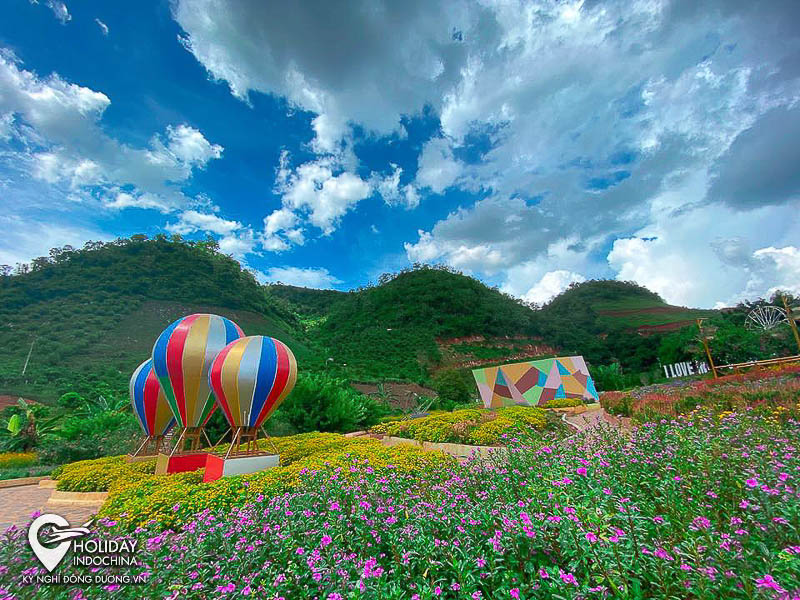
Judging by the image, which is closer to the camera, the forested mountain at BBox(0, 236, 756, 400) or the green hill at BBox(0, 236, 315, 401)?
the green hill at BBox(0, 236, 315, 401)

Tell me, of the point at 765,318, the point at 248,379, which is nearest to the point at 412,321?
the point at 765,318

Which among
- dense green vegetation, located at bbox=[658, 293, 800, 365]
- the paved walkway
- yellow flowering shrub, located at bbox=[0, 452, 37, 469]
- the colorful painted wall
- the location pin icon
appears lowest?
the paved walkway

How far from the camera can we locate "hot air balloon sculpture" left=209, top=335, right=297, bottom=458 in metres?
7.30

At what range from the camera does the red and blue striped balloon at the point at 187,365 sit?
8.05 meters

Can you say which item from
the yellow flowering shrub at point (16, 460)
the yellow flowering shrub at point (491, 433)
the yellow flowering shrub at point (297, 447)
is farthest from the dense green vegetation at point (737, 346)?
the yellow flowering shrub at point (16, 460)

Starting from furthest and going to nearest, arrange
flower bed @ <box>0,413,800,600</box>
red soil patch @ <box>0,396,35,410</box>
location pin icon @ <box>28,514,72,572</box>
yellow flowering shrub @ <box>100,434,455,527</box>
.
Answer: red soil patch @ <box>0,396,35,410</box>, yellow flowering shrub @ <box>100,434,455,527</box>, location pin icon @ <box>28,514,72,572</box>, flower bed @ <box>0,413,800,600</box>

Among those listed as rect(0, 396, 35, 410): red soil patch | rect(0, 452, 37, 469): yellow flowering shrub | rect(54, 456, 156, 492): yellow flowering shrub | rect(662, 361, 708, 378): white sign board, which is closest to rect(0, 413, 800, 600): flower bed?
rect(54, 456, 156, 492): yellow flowering shrub

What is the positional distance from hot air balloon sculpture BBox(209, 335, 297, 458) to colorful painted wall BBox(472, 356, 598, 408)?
42.2 feet

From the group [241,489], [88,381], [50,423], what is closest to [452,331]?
[88,381]

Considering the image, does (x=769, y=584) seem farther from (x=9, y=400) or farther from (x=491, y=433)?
(x=9, y=400)

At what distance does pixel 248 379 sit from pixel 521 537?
6.14 meters

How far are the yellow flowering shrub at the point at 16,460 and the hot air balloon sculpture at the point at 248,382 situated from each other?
9589mm

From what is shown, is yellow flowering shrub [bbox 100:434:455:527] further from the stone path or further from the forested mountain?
the forested mountain

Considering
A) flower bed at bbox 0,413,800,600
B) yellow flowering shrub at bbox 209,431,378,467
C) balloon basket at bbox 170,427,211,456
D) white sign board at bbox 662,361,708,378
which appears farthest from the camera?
white sign board at bbox 662,361,708,378
